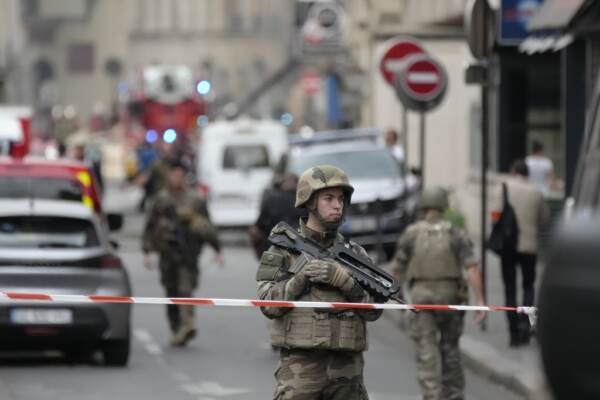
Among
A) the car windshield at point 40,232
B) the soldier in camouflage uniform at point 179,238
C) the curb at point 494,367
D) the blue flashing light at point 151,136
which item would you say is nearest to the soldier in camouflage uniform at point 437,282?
the curb at point 494,367

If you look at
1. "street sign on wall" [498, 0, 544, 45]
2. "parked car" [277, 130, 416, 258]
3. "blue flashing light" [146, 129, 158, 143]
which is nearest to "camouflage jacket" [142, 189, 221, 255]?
"street sign on wall" [498, 0, 544, 45]

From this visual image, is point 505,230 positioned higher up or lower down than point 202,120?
higher up

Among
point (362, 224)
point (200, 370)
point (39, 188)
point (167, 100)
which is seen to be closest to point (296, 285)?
point (200, 370)

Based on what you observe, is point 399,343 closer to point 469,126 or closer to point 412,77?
point 412,77

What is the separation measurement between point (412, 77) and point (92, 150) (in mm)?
24055

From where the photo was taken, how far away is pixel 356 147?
26.4 metres

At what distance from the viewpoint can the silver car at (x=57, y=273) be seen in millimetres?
13211

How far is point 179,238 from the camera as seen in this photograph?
15.6 metres

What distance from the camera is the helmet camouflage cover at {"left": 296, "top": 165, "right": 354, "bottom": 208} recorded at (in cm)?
711

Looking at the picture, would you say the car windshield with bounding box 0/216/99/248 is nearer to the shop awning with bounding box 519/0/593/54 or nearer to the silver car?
the silver car

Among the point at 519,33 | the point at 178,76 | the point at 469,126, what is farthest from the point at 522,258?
the point at 178,76

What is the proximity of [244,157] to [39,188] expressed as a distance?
17.3 metres

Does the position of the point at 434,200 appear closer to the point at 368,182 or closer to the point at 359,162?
the point at 368,182

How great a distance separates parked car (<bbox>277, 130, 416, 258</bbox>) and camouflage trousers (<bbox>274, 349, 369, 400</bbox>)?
53.4ft
